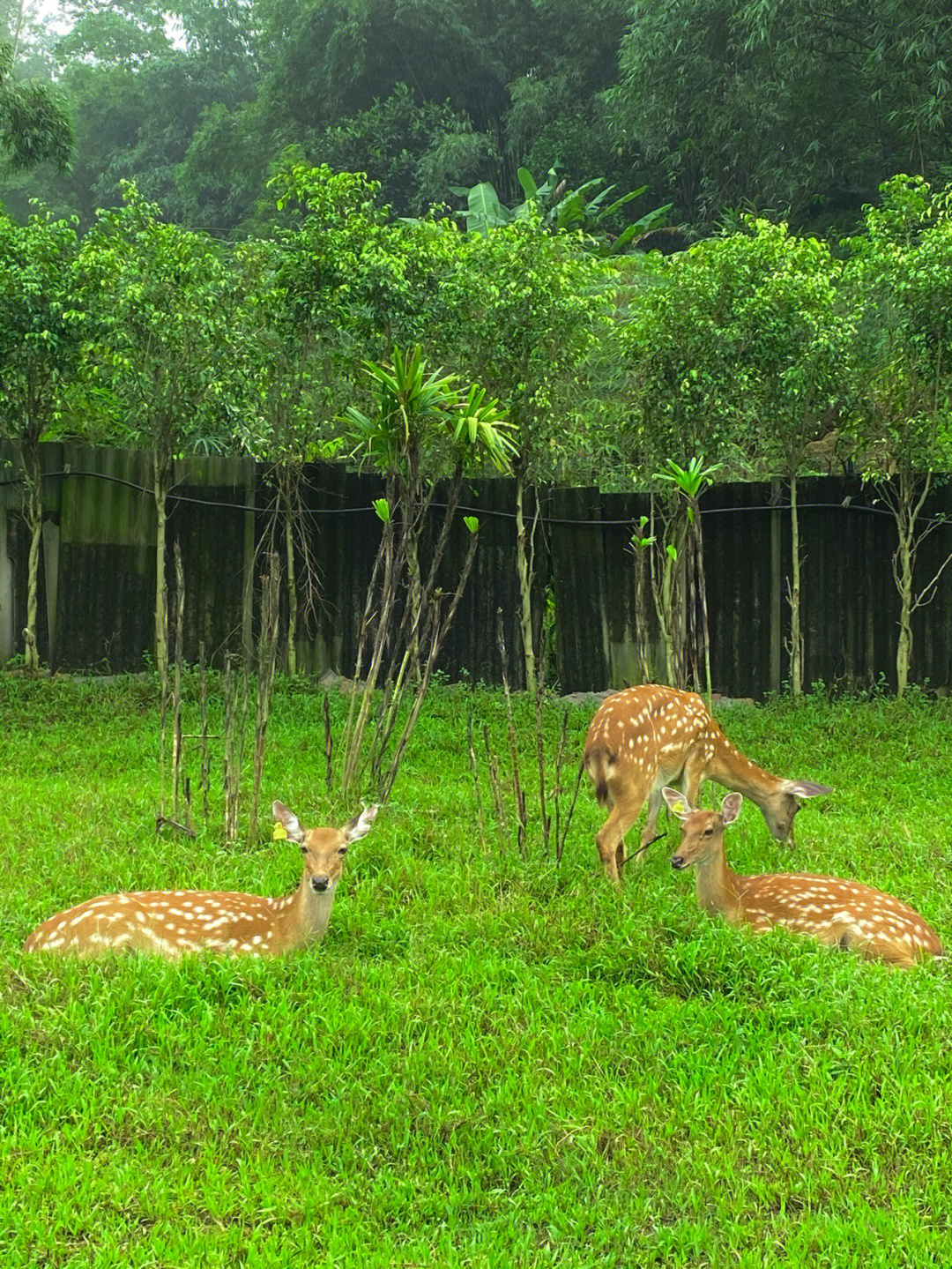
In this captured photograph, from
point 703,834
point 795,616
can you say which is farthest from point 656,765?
point 795,616

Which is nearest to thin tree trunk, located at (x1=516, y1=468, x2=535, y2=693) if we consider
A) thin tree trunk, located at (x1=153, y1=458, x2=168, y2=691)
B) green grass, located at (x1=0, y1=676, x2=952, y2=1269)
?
thin tree trunk, located at (x1=153, y1=458, x2=168, y2=691)

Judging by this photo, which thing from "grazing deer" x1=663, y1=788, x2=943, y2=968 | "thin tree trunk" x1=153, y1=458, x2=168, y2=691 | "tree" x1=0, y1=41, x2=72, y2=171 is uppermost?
"tree" x1=0, y1=41, x2=72, y2=171

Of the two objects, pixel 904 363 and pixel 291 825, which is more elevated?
pixel 904 363

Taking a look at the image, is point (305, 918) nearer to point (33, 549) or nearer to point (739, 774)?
point (739, 774)

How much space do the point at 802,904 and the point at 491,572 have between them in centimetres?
746

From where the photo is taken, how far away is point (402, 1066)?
4.02 meters

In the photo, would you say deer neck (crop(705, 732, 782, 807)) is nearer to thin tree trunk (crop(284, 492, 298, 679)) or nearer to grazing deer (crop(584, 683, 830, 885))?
grazing deer (crop(584, 683, 830, 885))

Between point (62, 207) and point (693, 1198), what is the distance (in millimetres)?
40248

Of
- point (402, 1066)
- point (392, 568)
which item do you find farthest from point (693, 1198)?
point (392, 568)

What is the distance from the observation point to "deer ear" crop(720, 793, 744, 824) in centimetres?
542

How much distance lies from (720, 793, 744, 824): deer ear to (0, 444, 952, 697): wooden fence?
6681mm

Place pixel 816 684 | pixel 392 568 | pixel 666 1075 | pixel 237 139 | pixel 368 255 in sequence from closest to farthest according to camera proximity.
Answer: pixel 666 1075, pixel 392 568, pixel 368 255, pixel 816 684, pixel 237 139

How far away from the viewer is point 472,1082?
396 cm

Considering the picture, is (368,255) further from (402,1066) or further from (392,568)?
(402,1066)
